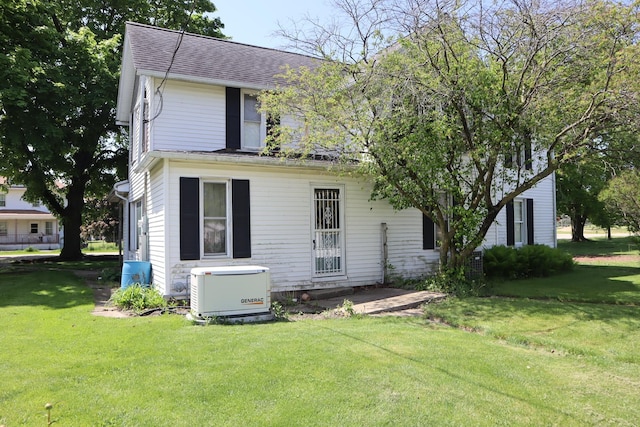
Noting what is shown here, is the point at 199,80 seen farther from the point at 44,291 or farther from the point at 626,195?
the point at 626,195

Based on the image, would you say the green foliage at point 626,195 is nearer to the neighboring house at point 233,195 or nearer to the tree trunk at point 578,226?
the neighboring house at point 233,195

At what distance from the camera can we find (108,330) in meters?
6.61

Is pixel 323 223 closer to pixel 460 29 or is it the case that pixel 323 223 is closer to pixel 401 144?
pixel 401 144

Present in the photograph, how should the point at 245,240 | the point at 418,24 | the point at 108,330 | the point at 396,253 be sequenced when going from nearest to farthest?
the point at 108,330 < the point at 418,24 < the point at 245,240 < the point at 396,253

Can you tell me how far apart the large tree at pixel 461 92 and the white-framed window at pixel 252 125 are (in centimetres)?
178

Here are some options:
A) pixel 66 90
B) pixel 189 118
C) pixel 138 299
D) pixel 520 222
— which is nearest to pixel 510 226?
pixel 520 222

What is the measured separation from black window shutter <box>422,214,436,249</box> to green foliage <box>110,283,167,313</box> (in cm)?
700

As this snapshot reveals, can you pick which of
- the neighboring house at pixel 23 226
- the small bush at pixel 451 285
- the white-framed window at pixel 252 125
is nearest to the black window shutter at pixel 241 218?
the white-framed window at pixel 252 125

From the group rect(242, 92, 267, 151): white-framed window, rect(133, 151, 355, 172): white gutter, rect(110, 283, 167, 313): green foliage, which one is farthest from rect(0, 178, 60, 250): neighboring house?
rect(110, 283, 167, 313): green foliage

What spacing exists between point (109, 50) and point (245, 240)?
558 inches

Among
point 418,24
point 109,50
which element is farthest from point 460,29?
point 109,50

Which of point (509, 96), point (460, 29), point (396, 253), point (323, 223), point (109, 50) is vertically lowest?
point (396, 253)

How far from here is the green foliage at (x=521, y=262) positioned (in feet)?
41.5

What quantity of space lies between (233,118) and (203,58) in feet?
6.59
